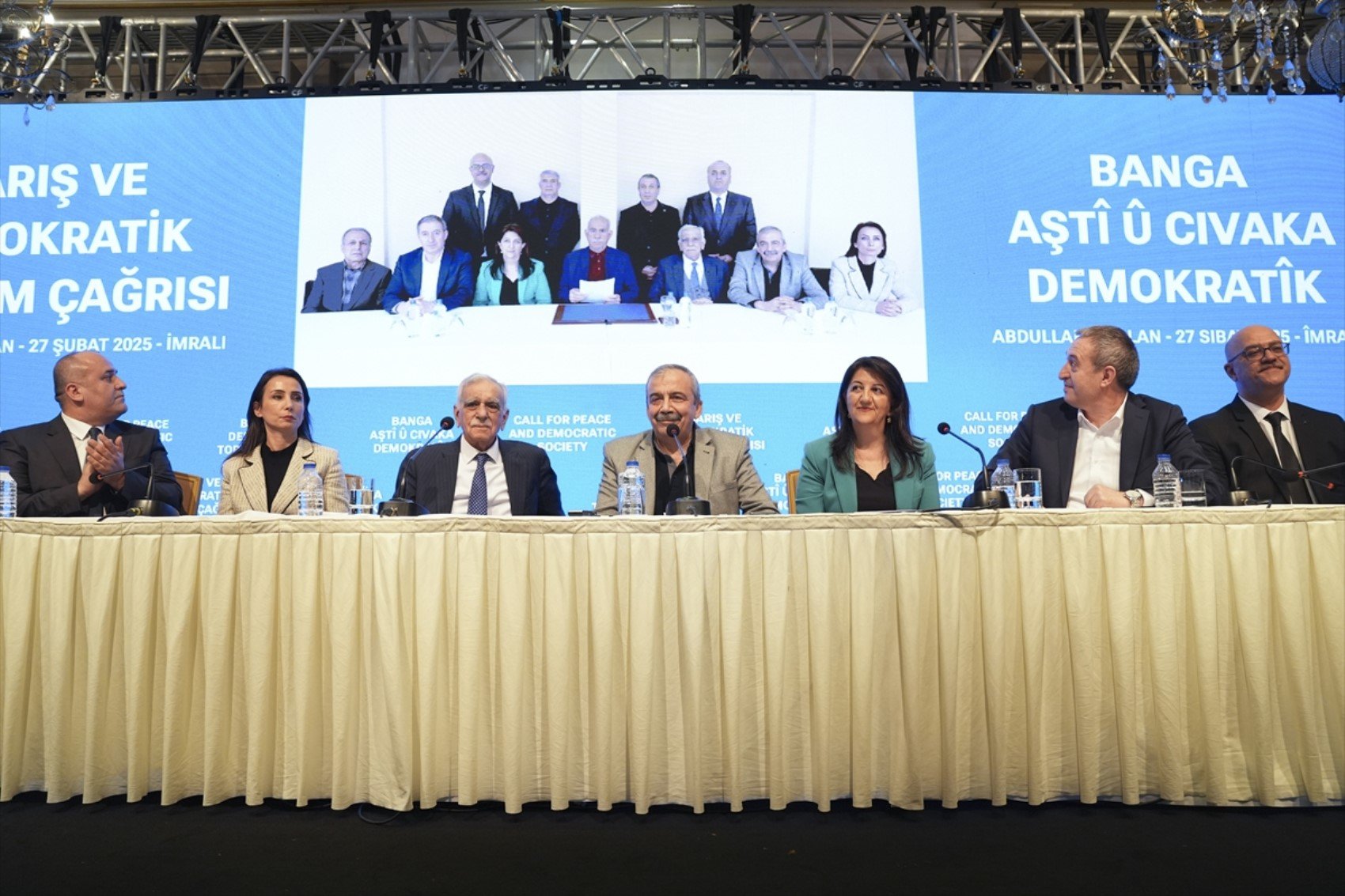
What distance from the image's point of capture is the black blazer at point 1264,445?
12.3 feet

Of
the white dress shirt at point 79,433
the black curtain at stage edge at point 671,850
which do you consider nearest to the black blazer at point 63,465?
the white dress shirt at point 79,433

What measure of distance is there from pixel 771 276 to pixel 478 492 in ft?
7.11

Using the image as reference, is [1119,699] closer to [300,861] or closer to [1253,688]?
[1253,688]

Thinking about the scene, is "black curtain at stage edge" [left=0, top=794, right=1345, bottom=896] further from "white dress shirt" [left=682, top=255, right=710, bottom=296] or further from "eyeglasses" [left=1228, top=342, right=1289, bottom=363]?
"white dress shirt" [left=682, top=255, right=710, bottom=296]

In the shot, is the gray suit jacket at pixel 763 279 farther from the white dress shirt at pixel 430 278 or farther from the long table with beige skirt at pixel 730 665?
the long table with beige skirt at pixel 730 665

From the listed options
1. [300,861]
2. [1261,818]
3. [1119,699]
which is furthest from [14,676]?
[1261,818]

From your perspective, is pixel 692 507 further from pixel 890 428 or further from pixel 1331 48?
pixel 1331 48

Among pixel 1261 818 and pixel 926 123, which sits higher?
pixel 926 123

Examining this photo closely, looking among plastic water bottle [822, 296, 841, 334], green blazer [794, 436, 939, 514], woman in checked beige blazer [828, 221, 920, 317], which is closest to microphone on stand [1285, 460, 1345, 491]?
green blazer [794, 436, 939, 514]

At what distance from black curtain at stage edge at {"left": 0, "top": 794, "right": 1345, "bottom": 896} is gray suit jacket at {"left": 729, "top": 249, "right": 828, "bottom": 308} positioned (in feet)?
10.4

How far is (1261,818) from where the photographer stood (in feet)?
7.72

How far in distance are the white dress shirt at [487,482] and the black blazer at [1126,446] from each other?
5.26 feet

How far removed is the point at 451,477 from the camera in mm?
3676

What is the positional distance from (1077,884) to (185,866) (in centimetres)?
168
